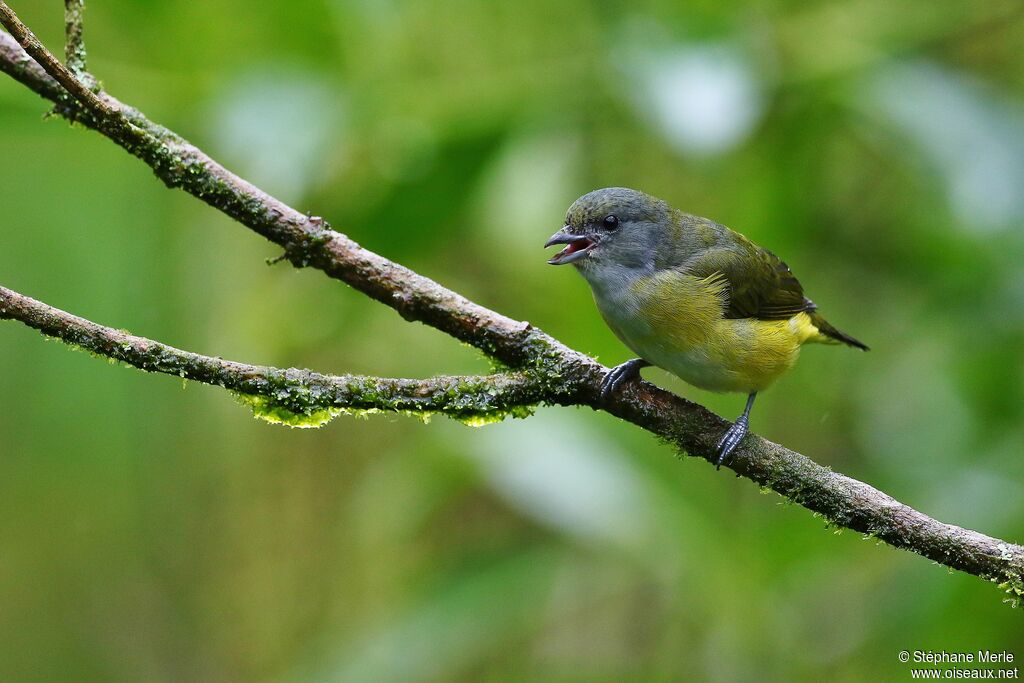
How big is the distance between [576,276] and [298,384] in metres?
1.93

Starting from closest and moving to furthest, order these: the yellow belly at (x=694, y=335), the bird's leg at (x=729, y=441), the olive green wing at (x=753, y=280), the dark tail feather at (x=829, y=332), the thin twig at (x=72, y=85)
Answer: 1. the thin twig at (x=72, y=85)
2. the bird's leg at (x=729, y=441)
3. the yellow belly at (x=694, y=335)
4. the olive green wing at (x=753, y=280)
5. the dark tail feather at (x=829, y=332)

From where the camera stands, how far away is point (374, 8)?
11.2 ft

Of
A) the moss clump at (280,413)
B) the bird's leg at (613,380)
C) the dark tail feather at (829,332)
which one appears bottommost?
the moss clump at (280,413)

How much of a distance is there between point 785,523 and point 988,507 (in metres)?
0.83

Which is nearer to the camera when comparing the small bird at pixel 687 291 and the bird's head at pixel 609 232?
the small bird at pixel 687 291

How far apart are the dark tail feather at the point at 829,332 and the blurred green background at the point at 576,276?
0.89ft

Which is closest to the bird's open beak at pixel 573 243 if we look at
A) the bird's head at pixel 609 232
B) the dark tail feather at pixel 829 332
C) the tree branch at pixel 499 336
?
the bird's head at pixel 609 232

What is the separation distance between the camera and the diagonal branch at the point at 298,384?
1741 mm

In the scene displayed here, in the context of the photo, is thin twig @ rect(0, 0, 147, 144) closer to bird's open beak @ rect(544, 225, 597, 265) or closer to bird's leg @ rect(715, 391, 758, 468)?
bird's leg @ rect(715, 391, 758, 468)

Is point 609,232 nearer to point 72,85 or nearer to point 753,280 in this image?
point 753,280

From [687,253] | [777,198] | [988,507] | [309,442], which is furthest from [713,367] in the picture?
[309,442]

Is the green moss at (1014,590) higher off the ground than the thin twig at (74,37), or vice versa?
the thin twig at (74,37)

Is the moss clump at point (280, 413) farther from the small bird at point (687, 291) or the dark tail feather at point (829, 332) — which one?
the dark tail feather at point (829, 332)

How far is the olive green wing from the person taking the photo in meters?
3.32
